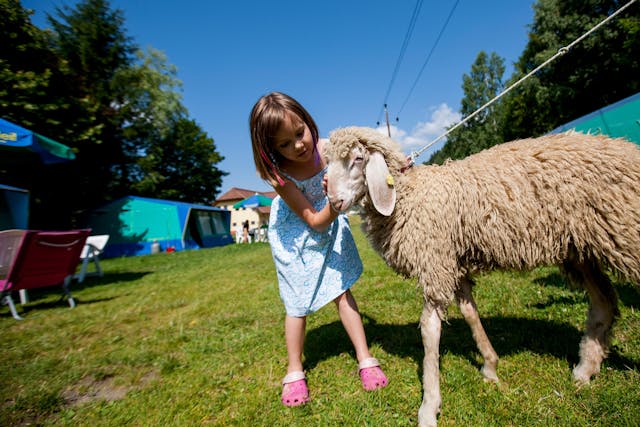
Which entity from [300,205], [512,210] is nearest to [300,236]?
[300,205]

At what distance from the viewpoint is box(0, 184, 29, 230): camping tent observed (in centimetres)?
759

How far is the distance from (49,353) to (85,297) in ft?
11.5

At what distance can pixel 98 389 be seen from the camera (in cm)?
256

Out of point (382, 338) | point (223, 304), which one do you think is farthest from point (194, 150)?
point (382, 338)

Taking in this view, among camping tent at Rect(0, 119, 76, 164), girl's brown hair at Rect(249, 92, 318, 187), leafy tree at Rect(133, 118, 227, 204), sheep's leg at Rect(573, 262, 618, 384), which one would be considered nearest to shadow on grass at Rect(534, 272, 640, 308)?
sheep's leg at Rect(573, 262, 618, 384)

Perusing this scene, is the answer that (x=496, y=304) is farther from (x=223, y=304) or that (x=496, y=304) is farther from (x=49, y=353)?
(x=49, y=353)

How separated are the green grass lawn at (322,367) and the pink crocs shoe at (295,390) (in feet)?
0.21

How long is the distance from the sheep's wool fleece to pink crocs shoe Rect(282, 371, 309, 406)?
1098 mm

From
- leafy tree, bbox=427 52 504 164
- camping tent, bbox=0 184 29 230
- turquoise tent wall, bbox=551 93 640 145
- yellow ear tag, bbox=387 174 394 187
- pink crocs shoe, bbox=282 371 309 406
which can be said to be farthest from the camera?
leafy tree, bbox=427 52 504 164

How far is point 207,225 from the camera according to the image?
22891 millimetres

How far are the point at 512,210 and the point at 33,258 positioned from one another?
6.43m

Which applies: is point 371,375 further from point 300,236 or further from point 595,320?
point 595,320

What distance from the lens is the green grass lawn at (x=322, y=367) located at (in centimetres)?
181

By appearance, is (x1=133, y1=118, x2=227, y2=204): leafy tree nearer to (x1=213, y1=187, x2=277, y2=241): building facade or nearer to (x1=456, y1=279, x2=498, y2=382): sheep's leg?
(x1=213, y1=187, x2=277, y2=241): building facade
